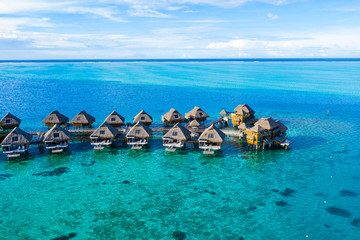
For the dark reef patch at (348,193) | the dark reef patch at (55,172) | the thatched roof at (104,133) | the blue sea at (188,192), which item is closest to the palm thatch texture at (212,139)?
the blue sea at (188,192)

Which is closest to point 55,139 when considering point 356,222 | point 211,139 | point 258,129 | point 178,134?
point 178,134

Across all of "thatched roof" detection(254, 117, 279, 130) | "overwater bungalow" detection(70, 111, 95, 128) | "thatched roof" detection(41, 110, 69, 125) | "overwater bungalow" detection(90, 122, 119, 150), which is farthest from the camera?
"overwater bungalow" detection(70, 111, 95, 128)

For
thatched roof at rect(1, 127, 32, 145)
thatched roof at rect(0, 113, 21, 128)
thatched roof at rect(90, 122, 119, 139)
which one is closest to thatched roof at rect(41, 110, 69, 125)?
thatched roof at rect(0, 113, 21, 128)

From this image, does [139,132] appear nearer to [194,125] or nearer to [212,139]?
[194,125]

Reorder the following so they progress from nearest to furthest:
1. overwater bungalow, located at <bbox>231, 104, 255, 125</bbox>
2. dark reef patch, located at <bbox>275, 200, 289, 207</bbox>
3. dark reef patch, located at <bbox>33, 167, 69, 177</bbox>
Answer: dark reef patch, located at <bbox>275, 200, 289, 207</bbox> < dark reef patch, located at <bbox>33, 167, 69, 177</bbox> < overwater bungalow, located at <bbox>231, 104, 255, 125</bbox>

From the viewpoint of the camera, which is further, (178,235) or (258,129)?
(258,129)

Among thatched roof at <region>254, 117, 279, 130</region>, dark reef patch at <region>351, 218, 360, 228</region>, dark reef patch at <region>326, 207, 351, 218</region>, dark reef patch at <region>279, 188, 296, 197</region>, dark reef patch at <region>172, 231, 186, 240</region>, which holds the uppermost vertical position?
thatched roof at <region>254, 117, 279, 130</region>

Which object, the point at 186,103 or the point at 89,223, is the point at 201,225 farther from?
the point at 186,103

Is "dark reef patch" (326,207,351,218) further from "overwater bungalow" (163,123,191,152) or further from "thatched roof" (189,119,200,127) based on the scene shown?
"thatched roof" (189,119,200,127)
